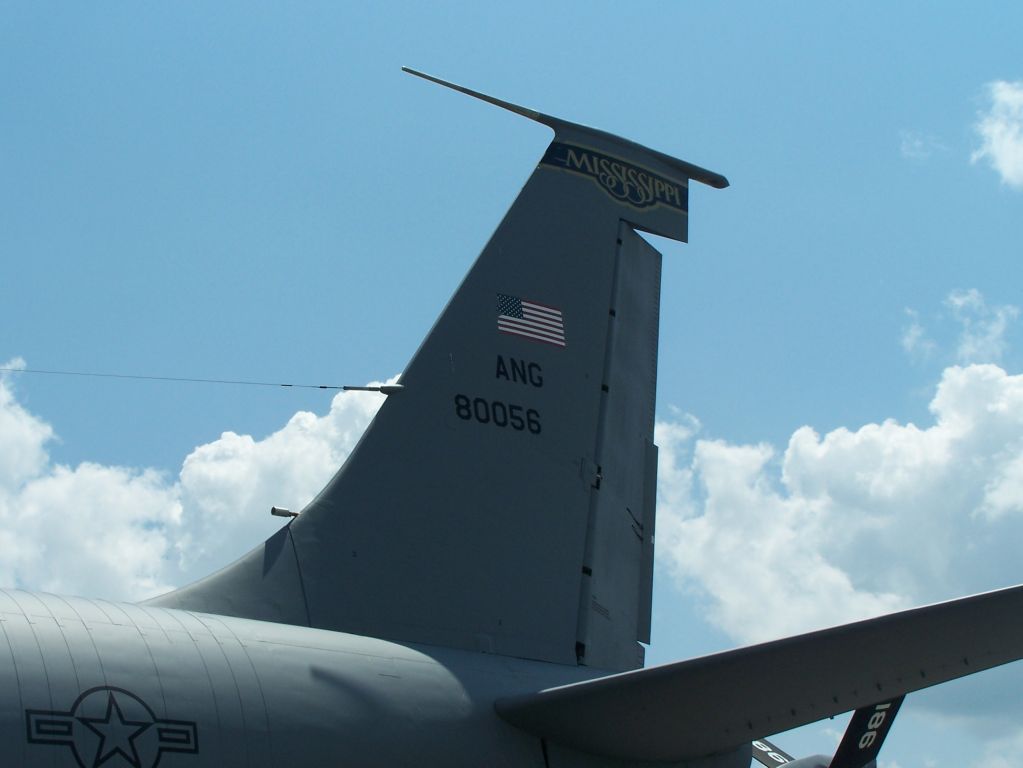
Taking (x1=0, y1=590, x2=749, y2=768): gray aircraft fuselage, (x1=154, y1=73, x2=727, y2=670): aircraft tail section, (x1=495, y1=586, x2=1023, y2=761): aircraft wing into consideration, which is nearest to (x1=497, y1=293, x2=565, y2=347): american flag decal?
(x1=154, y1=73, x2=727, y2=670): aircraft tail section

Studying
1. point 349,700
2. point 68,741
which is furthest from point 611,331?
point 68,741

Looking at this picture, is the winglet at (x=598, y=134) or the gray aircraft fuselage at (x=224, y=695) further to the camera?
the winglet at (x=598, y=134)

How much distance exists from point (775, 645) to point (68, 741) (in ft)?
9.95

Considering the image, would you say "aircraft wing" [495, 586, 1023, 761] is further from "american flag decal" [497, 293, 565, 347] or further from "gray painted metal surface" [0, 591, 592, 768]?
"american flag decal" [497, 293, 565, 347]

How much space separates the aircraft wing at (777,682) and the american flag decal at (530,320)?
2.56 m

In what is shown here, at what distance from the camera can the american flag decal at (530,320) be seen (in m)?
8.05

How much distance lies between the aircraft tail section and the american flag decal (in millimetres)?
13

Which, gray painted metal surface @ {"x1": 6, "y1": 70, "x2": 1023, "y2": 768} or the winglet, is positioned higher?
the winglet

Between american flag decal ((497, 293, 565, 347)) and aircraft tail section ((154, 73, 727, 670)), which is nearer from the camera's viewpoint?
aircraft tail section ((154, 73, 727, 670))

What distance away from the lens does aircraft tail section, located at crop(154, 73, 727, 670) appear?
6918mm

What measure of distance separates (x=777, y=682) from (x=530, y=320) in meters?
3.10

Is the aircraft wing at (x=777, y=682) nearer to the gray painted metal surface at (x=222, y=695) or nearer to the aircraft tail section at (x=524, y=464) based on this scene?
the gray painted metal surface at (x=222, y=695)

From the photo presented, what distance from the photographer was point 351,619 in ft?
22.1

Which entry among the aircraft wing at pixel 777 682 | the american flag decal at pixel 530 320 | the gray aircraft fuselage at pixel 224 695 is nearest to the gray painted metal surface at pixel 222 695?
the gray aircraft fuselage at pixel 224 695
